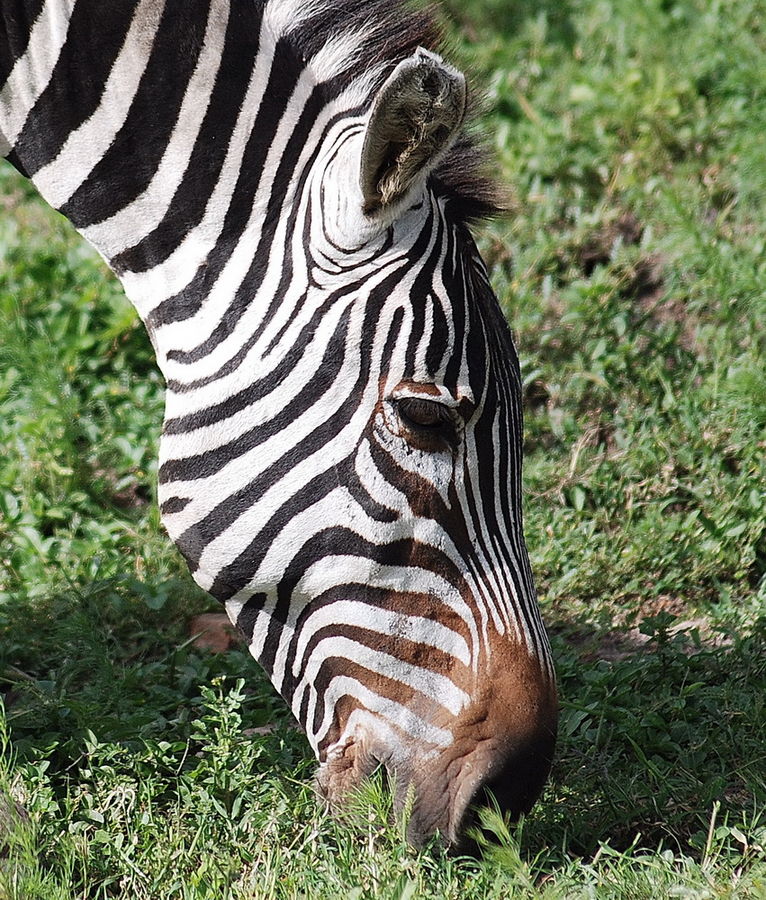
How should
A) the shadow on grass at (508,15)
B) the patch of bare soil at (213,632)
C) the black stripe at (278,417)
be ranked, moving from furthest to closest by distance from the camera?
the shadow on grass at (508,15) → the patch of bare soil at (213,632) → the black stripe at (278,417)

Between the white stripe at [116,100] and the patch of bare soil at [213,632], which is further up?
the white stripe at [116,100]

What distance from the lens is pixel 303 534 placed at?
9.98 feet

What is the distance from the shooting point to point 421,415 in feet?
9.69

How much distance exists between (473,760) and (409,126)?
157 cm

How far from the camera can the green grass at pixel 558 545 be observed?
3332mm

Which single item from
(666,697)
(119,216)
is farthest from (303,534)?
(666,697)

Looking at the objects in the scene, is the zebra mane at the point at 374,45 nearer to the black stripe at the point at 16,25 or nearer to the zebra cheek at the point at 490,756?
the black stripe at the point at 16,25

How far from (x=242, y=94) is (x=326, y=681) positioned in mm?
1623

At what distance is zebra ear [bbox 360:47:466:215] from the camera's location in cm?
275

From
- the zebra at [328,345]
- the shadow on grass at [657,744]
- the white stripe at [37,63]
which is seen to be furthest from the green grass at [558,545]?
the white stripe at [37,63]

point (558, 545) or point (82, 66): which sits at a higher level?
point (82, 66)

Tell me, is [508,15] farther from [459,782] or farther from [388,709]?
[459,782]

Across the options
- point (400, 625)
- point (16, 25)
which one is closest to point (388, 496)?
point (400, 625)

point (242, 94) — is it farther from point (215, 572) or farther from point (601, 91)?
point (601, 91)
